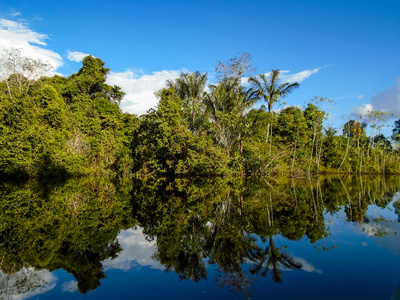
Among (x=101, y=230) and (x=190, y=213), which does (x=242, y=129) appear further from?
(x=101, y=230)

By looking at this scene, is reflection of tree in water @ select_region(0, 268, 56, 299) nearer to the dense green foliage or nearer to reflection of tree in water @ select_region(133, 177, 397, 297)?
reflection of tree in water @ select_region(133, 177, 397, 297)

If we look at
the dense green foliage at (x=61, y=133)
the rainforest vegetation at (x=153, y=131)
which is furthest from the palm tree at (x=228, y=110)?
the dense green foliage at (x=61, y=133)

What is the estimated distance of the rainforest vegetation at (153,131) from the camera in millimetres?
21641

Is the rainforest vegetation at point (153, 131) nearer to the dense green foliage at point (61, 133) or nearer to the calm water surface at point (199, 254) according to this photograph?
the dense green foliage at point (61, 133)

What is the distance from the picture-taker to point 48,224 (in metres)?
6.92

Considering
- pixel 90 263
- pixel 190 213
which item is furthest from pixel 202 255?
pixel 190 213

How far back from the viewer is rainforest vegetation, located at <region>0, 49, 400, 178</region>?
71.0ft

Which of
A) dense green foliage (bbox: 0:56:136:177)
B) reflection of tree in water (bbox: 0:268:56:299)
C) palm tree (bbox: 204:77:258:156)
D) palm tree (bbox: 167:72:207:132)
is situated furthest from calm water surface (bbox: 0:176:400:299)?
palm tree (bbox: 167:72:207:132)

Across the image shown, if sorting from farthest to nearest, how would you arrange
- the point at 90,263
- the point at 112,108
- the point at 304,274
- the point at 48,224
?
the point at 112,108
the point at 48,224
the point at 90,263
the point at 304,274

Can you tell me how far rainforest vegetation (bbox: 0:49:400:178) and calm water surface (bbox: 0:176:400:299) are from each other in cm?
1466

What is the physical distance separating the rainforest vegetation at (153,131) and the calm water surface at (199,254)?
14663 millimetres

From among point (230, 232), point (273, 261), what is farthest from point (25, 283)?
point (230, 232)

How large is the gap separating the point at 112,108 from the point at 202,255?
94.7 ft

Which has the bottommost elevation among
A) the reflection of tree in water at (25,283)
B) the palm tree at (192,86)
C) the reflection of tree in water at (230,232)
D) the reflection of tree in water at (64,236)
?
the reflection of tree in water at (25,283)
